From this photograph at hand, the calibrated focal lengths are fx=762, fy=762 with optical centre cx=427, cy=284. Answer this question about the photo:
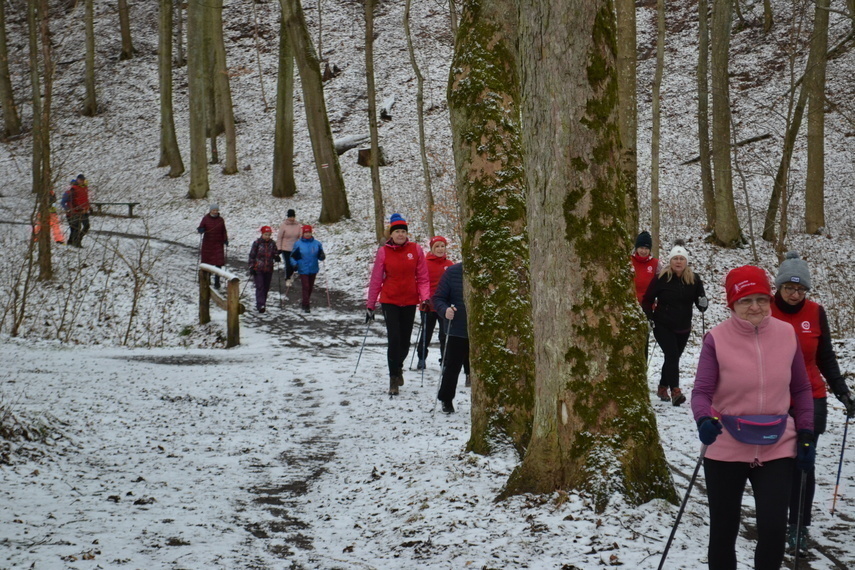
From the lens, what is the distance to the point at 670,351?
891 centimetres

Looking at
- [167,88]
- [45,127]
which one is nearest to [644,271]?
[45,127]

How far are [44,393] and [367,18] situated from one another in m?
14.7

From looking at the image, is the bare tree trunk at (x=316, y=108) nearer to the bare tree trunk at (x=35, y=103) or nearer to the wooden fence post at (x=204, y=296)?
the bare tree trunk at (x=35, y=103)

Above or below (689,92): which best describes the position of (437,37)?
above

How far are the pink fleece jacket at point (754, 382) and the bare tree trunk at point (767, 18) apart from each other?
3240cm

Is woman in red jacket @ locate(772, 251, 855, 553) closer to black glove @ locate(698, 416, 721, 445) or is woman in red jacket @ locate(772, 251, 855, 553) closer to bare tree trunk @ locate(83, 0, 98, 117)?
black glove @ locate(698, 416, 721, 445)

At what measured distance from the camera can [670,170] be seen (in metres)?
26.4

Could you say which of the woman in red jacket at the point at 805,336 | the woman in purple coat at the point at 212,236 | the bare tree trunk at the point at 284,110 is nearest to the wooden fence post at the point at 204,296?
the woman in purple coat at the point at 212,236

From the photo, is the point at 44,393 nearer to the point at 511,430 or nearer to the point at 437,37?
the point at 511,430

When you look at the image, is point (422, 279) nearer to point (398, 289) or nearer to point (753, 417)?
point (398, 289)

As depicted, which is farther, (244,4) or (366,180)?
(244,4)

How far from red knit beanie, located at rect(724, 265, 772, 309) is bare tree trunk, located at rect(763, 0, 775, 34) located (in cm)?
3228

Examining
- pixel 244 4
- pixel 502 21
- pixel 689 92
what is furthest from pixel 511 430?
pixel 244 4

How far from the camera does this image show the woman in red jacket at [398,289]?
30.5ft
